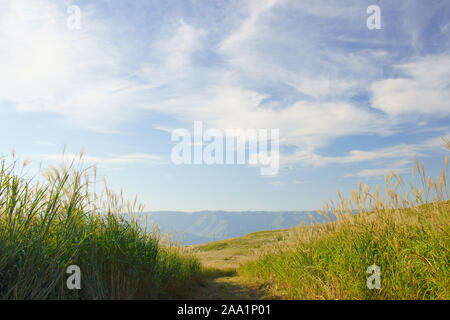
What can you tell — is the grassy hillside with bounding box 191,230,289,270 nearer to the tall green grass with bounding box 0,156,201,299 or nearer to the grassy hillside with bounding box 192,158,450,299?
the grassy hillside with bounding box 192,158,450,299

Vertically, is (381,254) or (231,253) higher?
(381,254)

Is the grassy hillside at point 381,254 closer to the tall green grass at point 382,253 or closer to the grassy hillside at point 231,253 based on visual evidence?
the tall green grass at point 382,253

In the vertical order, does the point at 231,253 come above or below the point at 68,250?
below

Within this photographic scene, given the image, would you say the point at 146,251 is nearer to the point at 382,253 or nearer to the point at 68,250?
the point at 68,250

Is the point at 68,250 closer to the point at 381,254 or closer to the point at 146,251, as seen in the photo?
the point at 146,251

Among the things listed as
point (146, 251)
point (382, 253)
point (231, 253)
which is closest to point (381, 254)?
point (382, 253)

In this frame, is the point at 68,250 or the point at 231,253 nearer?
the point at 68,250

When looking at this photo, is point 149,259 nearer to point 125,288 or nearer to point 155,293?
point 155,293

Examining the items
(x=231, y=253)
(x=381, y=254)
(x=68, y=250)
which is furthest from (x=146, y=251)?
(x=231, y=253)

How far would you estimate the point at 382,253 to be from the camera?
4352mm

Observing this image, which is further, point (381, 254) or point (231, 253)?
point (231, 253)

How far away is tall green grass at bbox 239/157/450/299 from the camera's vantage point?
147 inches
